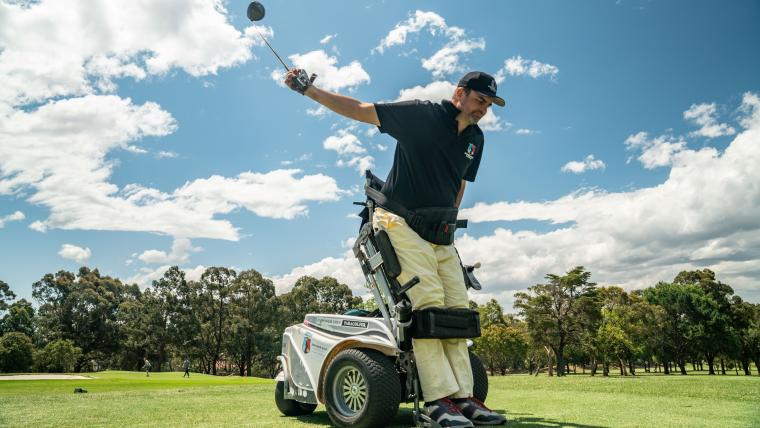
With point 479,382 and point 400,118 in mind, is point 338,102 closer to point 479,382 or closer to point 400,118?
point 400,118

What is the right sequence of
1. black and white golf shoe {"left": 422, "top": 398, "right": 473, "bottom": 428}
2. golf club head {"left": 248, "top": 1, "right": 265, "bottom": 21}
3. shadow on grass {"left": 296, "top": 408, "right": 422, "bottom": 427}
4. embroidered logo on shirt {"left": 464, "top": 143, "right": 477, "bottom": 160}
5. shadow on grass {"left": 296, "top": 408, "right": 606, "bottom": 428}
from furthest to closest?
golf club head {"left": 248, "top": 1, "right": 265, "bottom": 21}, embroidered logo on shirt {"left": 464, "top": 143, "right": 477, "bottom": 160}, shadow on grass {"left": 296, "top": 408, "right": 422, "bottom": 427}, shadow on grass {"left": 296, "top": 408, "right": 606, "bottom": 428}, black and white golf shoe {"left": 422, "top": 398, "right": 473, "bottom": 428}

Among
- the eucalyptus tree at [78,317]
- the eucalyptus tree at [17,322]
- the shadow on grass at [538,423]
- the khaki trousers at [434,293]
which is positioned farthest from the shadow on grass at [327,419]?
the eucalyptus tree at [17,322]

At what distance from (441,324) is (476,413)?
71 centimetres

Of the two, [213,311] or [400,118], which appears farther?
[213,311]

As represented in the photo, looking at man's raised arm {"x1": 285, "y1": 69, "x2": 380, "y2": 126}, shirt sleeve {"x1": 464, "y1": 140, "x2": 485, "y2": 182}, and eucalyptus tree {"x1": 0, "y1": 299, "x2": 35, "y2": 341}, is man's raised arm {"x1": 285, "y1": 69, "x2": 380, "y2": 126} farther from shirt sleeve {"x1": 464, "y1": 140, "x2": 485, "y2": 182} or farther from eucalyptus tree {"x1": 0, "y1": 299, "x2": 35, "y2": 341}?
eucalyptus tree {"x1": 0, "y1": 299, "x2": 35, "y2": 341}

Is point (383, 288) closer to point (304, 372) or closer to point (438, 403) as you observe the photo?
point (438, 403)

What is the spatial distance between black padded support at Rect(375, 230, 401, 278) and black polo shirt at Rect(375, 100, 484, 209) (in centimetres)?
34

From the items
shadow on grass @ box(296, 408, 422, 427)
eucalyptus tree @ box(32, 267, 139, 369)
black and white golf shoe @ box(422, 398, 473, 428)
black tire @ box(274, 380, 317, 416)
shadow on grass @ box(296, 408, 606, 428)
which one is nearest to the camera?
black and white golf shoe @ box(422, 398, 473, 428)

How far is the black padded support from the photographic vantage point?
157 inches

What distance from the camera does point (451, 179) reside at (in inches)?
170

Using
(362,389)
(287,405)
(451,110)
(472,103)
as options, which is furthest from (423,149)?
(287,405)

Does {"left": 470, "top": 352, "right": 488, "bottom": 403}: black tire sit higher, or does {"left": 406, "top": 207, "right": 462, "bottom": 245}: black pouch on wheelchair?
{"left": 406, "top": 207, "right": 462, "bottom": 245}: black pouch on wheelchair

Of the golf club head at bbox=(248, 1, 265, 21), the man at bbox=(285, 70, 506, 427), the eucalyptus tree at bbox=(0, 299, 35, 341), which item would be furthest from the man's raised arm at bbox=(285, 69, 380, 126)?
the eucalyptus tree at bbox=(0, 299, 35, 341)

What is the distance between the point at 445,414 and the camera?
341cm
